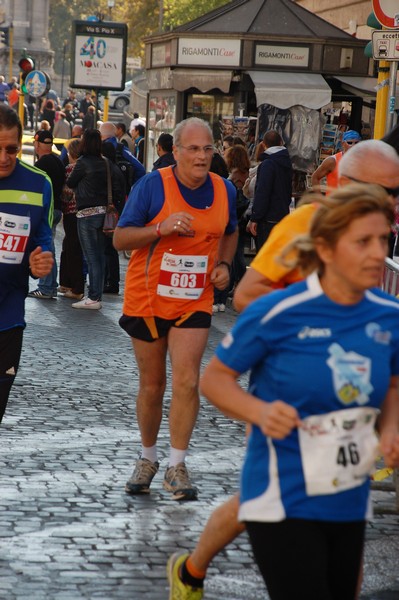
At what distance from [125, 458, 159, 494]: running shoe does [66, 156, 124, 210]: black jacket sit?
25.9 ft

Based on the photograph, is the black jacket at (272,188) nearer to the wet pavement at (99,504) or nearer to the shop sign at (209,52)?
the wet pavement at (99,504)

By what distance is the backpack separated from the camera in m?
16.3

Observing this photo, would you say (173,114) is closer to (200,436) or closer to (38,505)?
(200,436)

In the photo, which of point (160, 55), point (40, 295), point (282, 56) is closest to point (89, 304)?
point (40, 295)

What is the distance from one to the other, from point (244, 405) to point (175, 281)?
3.27 m

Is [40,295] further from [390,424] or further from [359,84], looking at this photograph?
[390,424]

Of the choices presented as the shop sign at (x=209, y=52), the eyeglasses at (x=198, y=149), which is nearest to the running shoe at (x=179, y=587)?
the eyeglasses at (x=198, y=149)

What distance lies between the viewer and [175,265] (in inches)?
268

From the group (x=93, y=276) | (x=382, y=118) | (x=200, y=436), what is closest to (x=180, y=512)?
(x=200, y=436)

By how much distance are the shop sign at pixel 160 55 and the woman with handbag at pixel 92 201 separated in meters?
6.84

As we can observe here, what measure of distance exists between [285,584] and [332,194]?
3.48ft

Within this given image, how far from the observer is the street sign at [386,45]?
36.7ft

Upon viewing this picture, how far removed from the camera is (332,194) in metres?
3.61

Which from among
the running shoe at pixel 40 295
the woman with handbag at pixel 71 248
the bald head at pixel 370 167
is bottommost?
the running shoe at pixel 40 295
